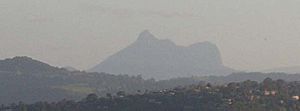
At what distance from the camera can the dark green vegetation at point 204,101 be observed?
10594cm

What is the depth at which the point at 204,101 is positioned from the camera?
367 feet

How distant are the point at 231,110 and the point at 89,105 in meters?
27.2

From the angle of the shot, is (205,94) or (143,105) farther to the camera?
(205,94)

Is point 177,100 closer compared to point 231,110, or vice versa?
point 231,110

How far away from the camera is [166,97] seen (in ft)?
396

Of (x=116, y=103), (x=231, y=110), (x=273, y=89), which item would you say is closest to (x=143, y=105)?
(x=116, y=103)

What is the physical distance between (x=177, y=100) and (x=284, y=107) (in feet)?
61.4

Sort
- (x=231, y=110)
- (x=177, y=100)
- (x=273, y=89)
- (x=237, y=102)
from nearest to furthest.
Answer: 1. (x=231, y=110)
2. (x=237, y=102)
3. (x=177, y=100)
4. (x=273, y=89)

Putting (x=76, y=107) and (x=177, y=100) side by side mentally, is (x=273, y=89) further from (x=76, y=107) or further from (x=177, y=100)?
(x=76, y=107)

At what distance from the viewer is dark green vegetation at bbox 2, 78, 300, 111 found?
105944 mm

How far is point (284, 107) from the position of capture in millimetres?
105125

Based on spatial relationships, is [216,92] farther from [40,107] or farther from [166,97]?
[40,107]

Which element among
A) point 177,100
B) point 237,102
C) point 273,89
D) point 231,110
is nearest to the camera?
point 231,110

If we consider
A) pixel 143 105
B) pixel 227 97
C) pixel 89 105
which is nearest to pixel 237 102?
pixel 227 97
